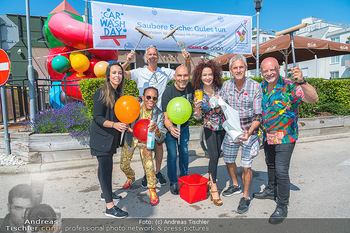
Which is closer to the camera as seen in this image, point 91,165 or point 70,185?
point 70,185

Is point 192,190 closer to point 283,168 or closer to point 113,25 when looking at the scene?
point 283,168

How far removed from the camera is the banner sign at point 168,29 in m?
5.87

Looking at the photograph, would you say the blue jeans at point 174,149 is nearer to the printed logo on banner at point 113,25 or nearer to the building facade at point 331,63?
the printed logo on banner at point 113,25

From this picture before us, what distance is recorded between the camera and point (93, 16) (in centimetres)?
566

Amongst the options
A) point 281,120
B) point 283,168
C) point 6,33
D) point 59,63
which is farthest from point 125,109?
point 59,63

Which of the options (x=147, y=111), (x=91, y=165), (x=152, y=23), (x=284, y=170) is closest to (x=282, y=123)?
(x=284, y=170)

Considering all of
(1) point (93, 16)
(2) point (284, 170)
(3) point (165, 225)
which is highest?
(1) point (93, 16)

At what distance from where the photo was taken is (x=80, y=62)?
6.94 metres

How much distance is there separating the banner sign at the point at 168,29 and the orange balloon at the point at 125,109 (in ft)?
11.8

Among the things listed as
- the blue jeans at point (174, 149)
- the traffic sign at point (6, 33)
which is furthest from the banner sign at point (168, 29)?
the blue jeans at point (174, 149)

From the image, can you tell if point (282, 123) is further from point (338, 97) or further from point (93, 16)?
point (338, 97)

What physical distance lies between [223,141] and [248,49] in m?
5.45

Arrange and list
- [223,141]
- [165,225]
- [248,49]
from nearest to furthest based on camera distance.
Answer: [165,225] → [223,141] → [248,49]

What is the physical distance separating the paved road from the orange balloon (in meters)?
1.26
